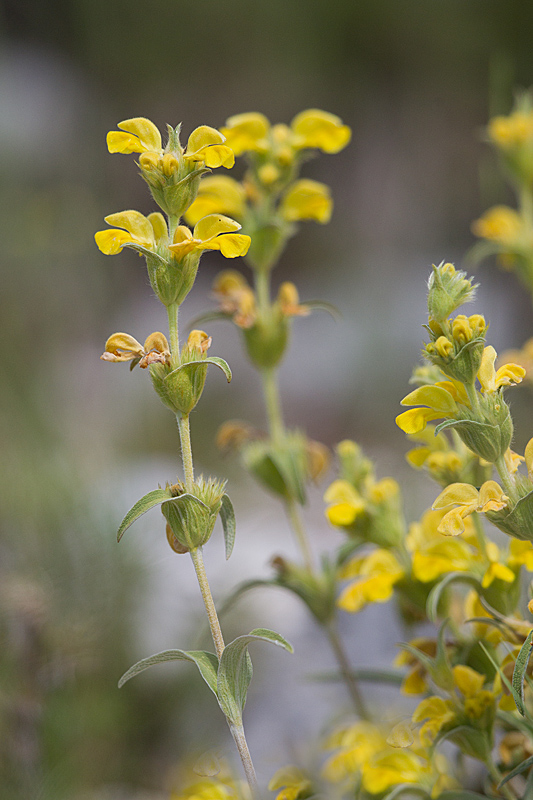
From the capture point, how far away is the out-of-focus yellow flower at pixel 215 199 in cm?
30

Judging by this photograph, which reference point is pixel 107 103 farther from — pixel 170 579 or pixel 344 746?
pixel 344 746

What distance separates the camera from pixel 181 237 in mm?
189

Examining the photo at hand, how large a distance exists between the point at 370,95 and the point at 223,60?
483 mm

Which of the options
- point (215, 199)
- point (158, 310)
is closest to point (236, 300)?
point (215, 199)

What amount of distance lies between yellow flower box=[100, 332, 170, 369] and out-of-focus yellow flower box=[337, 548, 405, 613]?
Answer: 0.41ft

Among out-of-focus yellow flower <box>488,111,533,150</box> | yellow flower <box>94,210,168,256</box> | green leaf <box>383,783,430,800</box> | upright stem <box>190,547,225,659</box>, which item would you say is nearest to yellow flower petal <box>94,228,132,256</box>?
yellow flower <box>94,210,168,256</box>

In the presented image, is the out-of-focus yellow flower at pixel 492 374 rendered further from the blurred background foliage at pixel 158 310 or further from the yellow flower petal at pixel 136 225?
the blurred background foliage at pixel 158 310

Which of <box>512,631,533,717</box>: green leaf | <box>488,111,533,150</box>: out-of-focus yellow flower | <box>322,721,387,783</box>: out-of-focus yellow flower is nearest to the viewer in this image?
<box>512,631,533,717</box>: green leaf

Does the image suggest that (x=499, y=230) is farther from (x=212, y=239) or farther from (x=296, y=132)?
(x=212, y=239)

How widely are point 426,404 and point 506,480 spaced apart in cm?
3

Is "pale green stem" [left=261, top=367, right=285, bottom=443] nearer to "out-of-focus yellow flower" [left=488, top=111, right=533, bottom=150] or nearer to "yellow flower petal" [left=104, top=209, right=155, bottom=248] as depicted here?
"yellow flower petal" [left=104, top=209, right=155, bottom=248]

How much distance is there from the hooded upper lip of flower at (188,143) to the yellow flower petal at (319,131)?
0.12m

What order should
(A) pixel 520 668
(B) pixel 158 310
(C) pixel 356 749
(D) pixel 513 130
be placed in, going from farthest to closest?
(B) pixel 158 310, (D) pixel 513 130, (C) pixel 356 749, (A) pixel 520 668

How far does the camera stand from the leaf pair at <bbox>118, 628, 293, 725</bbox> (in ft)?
0.56
